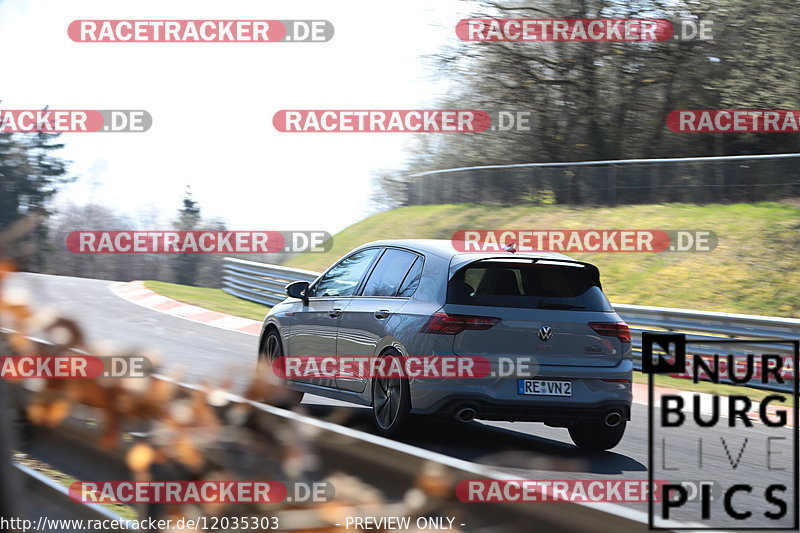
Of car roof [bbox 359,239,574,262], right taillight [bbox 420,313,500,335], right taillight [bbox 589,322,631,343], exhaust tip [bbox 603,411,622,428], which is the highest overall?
car roof [bbox 359,239,574,262]

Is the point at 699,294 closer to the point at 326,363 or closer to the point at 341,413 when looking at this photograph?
the point at 326,363

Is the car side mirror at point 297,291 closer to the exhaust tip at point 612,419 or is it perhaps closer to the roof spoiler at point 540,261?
the roof spoiler at point 540,261

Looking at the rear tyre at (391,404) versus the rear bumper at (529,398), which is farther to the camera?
the rear tyre at (391,404)

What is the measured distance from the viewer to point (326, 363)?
841cm

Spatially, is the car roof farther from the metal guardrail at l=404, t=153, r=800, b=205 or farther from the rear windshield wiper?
the metal guardrail at l=404, t=153, r=800, b=205

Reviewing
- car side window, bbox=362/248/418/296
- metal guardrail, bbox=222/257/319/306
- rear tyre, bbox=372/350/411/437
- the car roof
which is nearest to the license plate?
rear tyre, bbox=372/350/411/437

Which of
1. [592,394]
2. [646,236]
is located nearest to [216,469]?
[592,394]

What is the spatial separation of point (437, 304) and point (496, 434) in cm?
181

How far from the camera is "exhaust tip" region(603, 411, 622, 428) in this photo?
725cm

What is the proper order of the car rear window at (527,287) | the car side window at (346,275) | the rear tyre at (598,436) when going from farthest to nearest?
1. the car side window at (346,275)
2. the rear tyre at (598,436)
3. the car rear window at (527,287)

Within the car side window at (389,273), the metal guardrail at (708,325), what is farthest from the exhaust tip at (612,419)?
the metal guardrail at (708,325)

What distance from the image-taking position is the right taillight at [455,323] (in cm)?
694

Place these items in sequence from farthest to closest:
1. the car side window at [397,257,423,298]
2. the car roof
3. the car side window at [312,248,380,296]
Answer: the car side window at [312,248,380,296] → the car side window at [397,257,423,298] → the car roof

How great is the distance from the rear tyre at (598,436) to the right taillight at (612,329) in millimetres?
766
